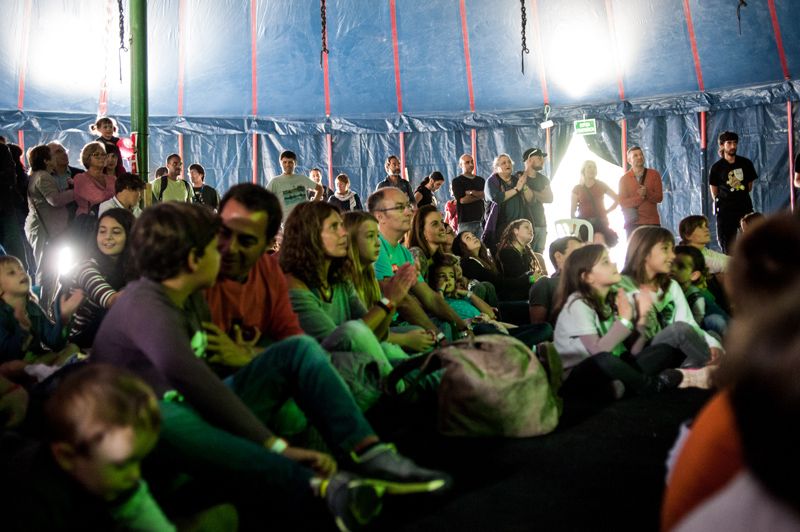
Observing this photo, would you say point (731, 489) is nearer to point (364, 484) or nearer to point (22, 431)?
point (364, 484)

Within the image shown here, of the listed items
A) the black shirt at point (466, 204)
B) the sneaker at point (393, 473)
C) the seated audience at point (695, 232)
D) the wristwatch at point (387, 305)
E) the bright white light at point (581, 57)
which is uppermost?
the bright white light at point (581, 57)

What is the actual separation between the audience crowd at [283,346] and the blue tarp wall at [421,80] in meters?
4.44

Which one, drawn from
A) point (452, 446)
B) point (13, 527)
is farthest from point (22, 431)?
point (452, 446)

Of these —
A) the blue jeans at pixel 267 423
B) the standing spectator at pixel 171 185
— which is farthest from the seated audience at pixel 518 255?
the blue jeans at pixel 267 423

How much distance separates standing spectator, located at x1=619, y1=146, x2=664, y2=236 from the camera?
6621 millimetres

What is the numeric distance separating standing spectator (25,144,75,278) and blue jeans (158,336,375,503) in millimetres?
3208

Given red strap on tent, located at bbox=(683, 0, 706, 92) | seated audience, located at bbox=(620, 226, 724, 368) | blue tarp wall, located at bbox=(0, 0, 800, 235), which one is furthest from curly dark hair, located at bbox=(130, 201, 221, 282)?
red strap on tent, located at bbox=(683, 0, 706, 92)

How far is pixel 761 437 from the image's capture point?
729 millimetres

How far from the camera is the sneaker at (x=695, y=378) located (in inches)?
119

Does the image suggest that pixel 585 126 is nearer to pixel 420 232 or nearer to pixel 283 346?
pixel 420 232

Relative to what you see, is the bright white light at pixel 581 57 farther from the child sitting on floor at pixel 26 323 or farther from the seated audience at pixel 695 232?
the child sitting on floor at pixel 26 323

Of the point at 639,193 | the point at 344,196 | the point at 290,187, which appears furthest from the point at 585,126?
the point at 290,187

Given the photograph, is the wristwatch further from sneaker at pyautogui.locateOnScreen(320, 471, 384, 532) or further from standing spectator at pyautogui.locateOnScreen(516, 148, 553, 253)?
standing spectator at pyautogui.locateOnScreen(516, 148, 553, 253)

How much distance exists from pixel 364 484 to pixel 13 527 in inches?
25.1
